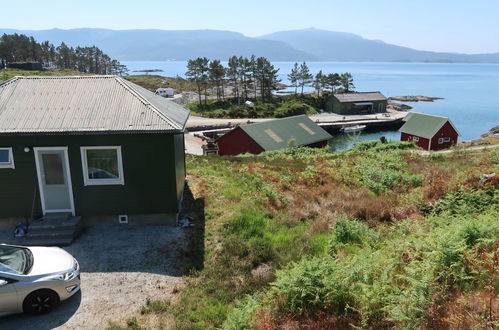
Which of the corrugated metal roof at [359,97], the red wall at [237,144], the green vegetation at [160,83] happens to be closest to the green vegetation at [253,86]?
the corrugated metal roof at [359,97]

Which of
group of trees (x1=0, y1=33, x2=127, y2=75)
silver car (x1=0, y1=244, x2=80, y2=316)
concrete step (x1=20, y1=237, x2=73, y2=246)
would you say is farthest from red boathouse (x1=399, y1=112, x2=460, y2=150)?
group of trees (x1=0, y1=33, x2=127, y2=75)

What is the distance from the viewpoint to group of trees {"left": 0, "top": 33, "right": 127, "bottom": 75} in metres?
114

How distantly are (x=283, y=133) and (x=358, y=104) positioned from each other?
2062 inches

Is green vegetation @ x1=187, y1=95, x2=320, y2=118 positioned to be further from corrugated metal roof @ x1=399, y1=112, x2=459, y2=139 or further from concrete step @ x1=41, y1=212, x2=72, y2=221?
concrete step @ x1=41, y1=212, x2=72, y2=221

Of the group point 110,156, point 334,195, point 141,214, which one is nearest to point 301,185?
point 334,195

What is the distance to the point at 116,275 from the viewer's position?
9.96 m

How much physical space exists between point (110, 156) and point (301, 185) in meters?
9.35

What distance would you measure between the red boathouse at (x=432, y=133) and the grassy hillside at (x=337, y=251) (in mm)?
24393

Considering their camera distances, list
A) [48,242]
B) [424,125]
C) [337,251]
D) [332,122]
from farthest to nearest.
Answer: [332,122] < [424,125] < [48,242] < [337,251]

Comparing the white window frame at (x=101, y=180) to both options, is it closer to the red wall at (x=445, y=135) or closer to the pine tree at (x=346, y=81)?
the red wall at (x=445, y=135)

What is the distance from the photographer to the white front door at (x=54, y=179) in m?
11.8

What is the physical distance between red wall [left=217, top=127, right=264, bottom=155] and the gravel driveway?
85.1 feet

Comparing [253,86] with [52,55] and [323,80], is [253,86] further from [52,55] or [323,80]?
[52,55]

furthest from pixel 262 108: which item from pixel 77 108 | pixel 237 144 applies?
pixel 77 108
